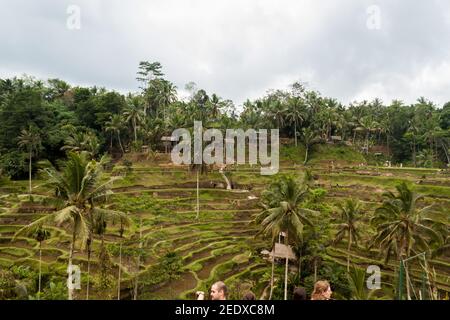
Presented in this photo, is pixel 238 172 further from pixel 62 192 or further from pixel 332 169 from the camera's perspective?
pixel 62 192

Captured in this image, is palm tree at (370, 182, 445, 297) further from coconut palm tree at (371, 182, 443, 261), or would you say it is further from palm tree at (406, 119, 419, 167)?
palm tree at (406, 119, 419, 167)

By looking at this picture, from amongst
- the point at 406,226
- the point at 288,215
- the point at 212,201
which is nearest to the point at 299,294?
the point at 288,215

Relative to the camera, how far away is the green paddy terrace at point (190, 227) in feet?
100

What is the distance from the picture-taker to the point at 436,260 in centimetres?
3544

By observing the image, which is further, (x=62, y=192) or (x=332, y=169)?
(x=332, y=169)

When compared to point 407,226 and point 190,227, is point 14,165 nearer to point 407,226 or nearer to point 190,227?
point 190,227

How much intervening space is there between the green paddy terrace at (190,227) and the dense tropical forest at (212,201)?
7.8 inches

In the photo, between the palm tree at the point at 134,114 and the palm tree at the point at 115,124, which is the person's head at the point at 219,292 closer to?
the palm tree at the point at 115,124

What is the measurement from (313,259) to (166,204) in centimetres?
2183

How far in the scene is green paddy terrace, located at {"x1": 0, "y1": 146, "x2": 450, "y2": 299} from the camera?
100ft

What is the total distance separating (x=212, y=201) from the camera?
170ft

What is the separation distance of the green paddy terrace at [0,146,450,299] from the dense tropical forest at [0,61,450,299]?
199mm

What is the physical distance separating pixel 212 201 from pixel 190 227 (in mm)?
10110
